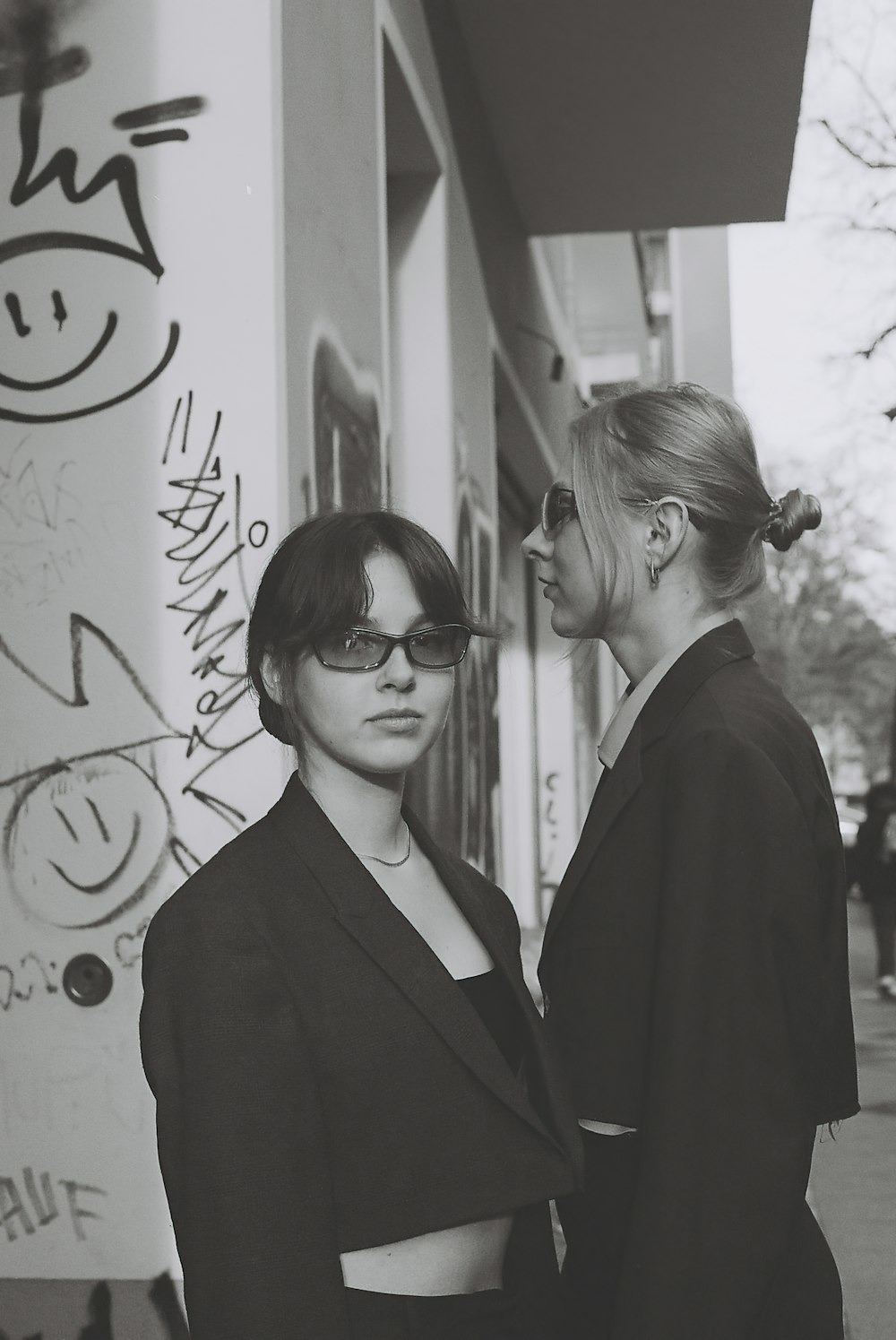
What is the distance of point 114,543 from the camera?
124 inches

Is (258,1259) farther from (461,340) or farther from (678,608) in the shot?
(461,340)

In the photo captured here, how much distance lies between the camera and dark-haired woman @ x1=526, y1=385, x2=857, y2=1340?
1.78 m

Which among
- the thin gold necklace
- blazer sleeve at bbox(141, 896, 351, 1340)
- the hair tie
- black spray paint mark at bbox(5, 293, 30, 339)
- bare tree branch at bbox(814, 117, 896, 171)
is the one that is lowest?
blazer sleeve at bbox(141, 896, 351, 1340)

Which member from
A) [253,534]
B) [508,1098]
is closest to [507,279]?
[253,534]

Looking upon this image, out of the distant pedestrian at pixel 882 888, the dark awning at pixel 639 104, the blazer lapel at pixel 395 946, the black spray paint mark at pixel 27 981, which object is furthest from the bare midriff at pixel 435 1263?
the distant pedestrian at pixel 882 888

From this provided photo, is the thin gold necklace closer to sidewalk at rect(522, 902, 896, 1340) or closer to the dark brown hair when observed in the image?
the dark brown hair

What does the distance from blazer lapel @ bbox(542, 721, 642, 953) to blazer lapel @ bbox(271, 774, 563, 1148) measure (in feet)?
1.05

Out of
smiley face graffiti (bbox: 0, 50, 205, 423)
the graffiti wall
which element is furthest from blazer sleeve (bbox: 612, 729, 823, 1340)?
smiley face graffiti (bbox: 0, 50, 205, 423)

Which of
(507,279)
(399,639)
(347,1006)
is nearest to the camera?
(347,1006)

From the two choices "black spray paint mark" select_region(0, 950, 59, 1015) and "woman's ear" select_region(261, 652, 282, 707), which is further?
"black spray paint mark" select_region(0, 950, 59, 1015)

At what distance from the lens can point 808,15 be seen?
663cm

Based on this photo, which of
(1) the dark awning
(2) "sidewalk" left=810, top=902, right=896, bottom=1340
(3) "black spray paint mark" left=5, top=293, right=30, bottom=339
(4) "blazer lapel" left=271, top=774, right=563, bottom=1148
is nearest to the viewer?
(4) "blazer lapel" left=271, top=774, right=563, bottom=1148

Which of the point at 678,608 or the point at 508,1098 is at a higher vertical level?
the point at 678,608

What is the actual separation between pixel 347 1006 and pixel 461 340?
5.14 metres
